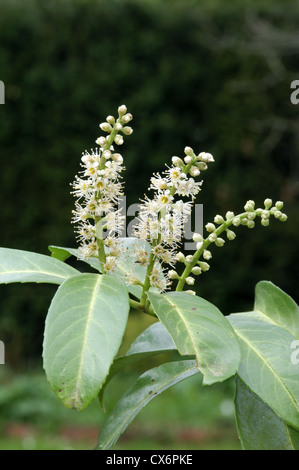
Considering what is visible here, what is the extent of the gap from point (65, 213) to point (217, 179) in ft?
5.18

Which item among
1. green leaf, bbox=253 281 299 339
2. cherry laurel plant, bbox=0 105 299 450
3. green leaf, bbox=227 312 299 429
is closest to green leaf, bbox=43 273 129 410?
cherry laurel plant, bbox=0 105 299 450

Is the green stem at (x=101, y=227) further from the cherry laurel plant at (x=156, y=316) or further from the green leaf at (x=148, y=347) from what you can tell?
the green leaf at (x=148, y=347)

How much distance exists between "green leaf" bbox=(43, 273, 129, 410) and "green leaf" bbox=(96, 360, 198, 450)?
246mm

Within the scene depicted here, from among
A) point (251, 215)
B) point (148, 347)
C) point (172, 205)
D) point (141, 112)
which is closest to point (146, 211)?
point (172, 205)

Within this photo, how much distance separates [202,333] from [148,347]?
0.89ft

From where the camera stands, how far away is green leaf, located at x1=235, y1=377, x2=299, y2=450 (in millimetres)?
1059

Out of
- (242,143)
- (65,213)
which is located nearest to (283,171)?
(242,143)

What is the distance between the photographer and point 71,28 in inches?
241

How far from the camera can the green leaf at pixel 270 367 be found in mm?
858

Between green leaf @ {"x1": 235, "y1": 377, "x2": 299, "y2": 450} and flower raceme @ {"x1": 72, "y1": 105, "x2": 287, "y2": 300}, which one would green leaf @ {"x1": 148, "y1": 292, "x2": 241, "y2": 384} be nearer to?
flower raceme @ {"x1": 72, "y1": 105, "x2": 287, "y2": 300}

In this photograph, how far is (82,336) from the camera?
84 centimetres

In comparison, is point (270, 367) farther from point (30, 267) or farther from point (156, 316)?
point (30, 267)
